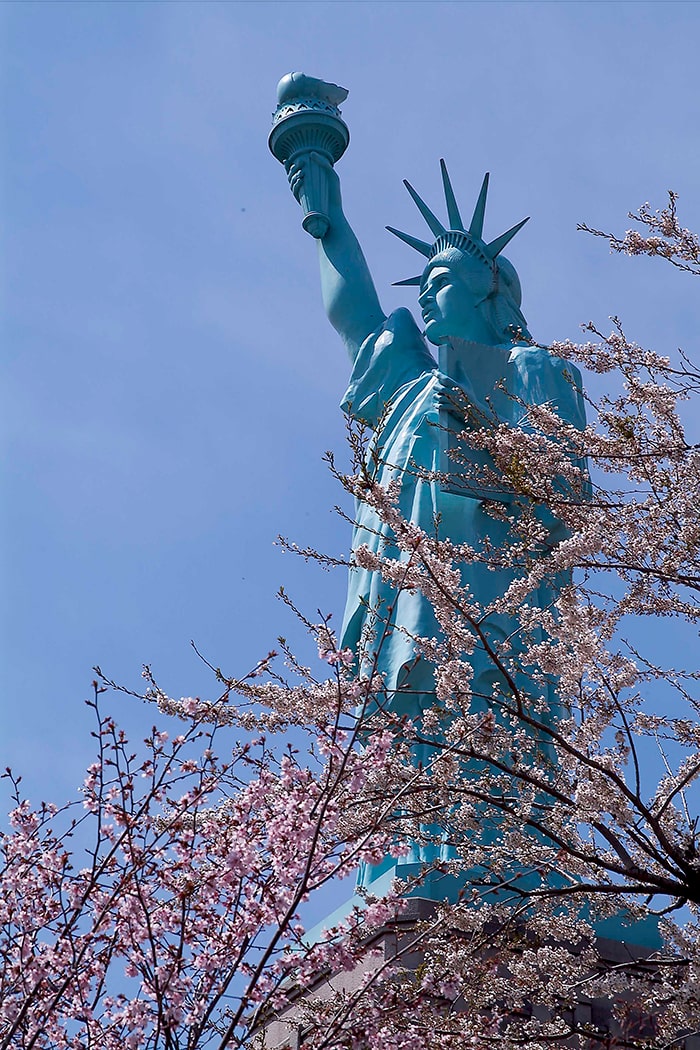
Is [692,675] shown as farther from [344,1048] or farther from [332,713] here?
[344,1048]

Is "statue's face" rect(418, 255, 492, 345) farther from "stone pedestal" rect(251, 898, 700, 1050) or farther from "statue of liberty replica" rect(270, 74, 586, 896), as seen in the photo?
"stone pedestal" rect(251, 898, 700, 1050)

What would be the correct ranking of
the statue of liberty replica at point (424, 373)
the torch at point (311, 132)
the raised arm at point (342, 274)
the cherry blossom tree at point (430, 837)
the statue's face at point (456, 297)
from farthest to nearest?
the torch at point (311, 132), the raised arm at point (342, 274), the statue's face at point (456, 297), the statue of liberty replica at point (424, 373), the cherry blossom tree at point (430, 837)

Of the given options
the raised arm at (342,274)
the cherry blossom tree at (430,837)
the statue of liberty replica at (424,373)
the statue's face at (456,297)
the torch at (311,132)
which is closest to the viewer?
the cherry blossom tree at (430,837)

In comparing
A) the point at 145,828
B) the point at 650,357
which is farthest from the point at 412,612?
the point at 145,828

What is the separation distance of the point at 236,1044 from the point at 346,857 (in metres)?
0.58

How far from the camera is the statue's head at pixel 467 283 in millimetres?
9719

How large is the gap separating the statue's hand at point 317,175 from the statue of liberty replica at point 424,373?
11 millimetres

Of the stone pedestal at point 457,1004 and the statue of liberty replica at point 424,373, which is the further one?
the statue of liberty replica at point 424,373

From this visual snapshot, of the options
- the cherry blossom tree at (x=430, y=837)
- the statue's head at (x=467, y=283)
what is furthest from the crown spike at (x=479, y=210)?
the cherry blossom tree at (x=430, y=837)

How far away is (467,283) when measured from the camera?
978 centimetres

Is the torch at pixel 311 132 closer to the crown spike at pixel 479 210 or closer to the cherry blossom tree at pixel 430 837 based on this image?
the crown spike at pixel 479 210

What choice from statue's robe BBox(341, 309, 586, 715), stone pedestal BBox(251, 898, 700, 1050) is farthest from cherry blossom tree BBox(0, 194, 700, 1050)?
statue's robe BBox(341, 309, 586, 715)

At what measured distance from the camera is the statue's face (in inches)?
381

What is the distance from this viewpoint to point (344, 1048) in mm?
3979
